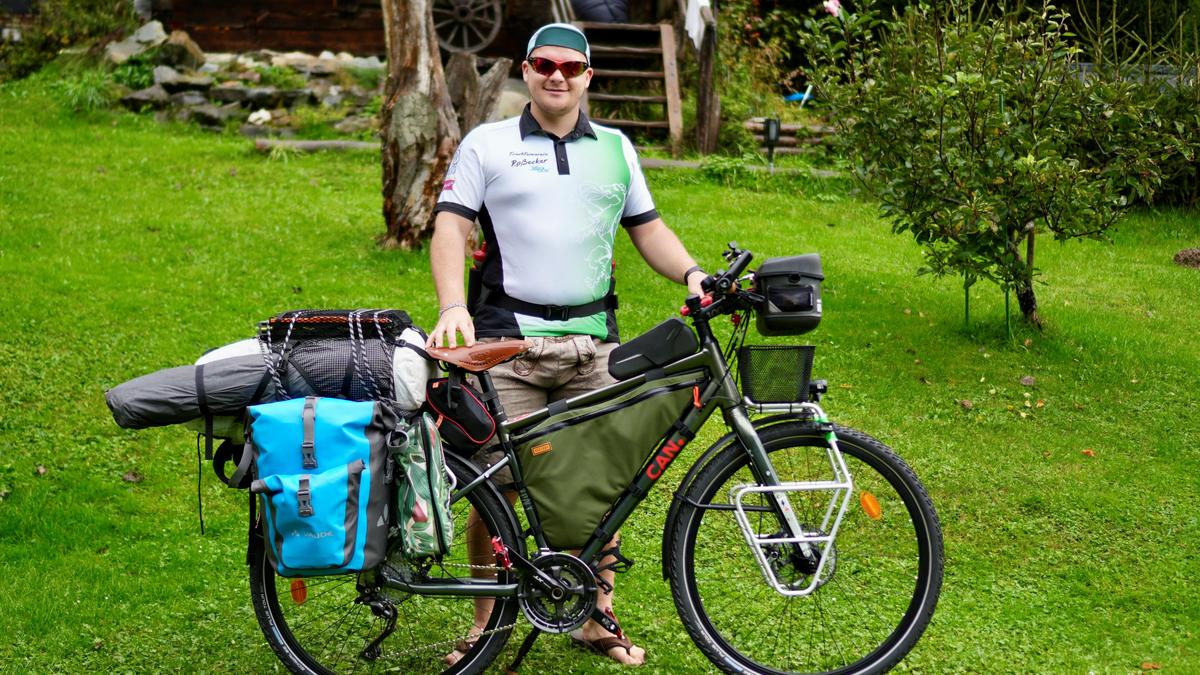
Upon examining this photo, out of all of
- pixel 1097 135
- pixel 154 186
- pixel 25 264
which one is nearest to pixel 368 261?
pixel 25 264

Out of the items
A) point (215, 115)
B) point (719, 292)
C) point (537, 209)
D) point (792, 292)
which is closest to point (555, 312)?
point (537, 209)

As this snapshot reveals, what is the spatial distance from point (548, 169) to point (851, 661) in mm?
1874

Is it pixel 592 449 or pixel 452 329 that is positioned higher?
pixel 452 329

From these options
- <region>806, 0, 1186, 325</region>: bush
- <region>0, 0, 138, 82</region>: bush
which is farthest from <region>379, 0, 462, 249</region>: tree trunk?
<region>0, 0, 138, 82</region>: bush

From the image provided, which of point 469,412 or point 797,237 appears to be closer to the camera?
point 469,412

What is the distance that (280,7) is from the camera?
15.9 metres

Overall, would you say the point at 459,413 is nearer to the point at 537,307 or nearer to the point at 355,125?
the point at 537,307

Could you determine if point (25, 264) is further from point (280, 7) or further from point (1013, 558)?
point (280, 7)

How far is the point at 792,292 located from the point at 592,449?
0.76 m

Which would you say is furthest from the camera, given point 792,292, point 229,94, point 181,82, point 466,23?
point 466,23

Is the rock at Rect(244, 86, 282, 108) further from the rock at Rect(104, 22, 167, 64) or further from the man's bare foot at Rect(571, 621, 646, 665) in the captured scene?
the man's bare foot at Rect(571, 621, 646, 665)

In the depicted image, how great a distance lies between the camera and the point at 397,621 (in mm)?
4301

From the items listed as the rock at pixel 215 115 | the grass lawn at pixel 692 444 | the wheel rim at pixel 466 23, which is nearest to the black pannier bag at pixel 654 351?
the grass lawn at pixel 692 444

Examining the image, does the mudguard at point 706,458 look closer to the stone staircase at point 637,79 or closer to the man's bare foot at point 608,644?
the man's bare foot at point 608,644
